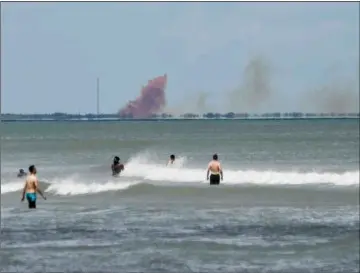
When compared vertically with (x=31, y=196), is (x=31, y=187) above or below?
above

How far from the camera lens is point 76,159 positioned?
196 ft

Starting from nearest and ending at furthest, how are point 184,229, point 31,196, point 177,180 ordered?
point 184,229 → point 31,196 → point 177,180

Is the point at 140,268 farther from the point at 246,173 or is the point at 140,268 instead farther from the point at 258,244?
the point at 246,173

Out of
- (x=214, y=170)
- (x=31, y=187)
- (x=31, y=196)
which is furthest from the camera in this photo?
(x=214, y=170)

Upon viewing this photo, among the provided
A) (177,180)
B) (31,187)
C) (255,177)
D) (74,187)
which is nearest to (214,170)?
(31,187)

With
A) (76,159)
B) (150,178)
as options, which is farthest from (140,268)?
(76,159)

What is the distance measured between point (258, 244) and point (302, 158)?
41.5m

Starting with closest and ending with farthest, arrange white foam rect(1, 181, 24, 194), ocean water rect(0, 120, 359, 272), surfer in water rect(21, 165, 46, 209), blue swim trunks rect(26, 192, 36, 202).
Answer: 1. ocean water rect(0, 120, 359, 272)
2. surfer in water rect(21, 165, 46, 209)
3. blue swim trunks rect(26, 192, 36, 202)
4. white foam rect(1, 181, 24, 194)

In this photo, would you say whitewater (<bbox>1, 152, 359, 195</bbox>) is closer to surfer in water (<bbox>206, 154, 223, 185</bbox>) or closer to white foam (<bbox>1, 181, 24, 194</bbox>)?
white foam (<bbox>1, 181, 24, 194</bbox>)

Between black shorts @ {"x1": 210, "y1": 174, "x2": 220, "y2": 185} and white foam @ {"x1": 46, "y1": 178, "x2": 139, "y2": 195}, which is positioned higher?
black shorts @ {"x1": 210, "y1": 174, "x2": 220, "y2": 185}

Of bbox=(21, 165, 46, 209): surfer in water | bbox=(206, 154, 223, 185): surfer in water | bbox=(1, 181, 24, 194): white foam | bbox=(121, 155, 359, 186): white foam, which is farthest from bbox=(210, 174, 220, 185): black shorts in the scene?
bbox=(1, 181, 24, 194): white foam

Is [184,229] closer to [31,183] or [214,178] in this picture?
[31,183]

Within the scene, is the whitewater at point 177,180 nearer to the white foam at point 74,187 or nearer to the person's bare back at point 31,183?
the white foam at point 74,187

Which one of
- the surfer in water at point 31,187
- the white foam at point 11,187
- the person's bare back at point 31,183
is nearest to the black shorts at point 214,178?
the surfer in water at point 31,187
